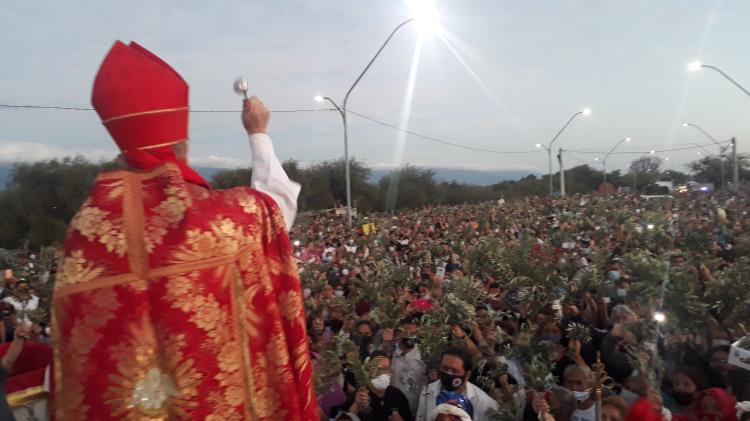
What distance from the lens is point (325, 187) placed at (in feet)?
176

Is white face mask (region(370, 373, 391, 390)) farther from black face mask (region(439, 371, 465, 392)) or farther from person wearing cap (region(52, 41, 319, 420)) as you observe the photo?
person wearing cap (region(52, 41, 319, 420))

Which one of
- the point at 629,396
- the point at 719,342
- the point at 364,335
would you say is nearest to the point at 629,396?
the point at 629,396

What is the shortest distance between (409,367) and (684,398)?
230 centimetres

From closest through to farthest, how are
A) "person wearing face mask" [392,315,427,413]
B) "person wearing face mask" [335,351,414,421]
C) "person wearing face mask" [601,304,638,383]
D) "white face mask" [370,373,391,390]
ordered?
"person wearing face mask" [335,351,414,421], "white face mask" [370,373,391,390], "person wearing face mask" [392,315,427,413], "person wearing face mask" [601,304,638,383]

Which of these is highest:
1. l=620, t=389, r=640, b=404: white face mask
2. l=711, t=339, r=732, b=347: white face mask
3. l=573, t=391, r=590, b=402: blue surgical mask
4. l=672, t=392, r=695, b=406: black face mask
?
l=711, t=339, r=732, b=347: white face mask

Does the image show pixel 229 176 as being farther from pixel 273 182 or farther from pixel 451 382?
pixel 273 182

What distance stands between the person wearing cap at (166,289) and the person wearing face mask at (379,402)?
283cm

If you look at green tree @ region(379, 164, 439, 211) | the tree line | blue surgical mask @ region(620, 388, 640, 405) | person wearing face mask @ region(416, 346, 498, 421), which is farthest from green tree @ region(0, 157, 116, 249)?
blue surgical mask @ region(620, 388, 640, 405)

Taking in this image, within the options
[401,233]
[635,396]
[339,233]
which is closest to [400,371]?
[635,396]

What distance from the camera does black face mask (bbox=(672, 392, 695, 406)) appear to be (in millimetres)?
4480

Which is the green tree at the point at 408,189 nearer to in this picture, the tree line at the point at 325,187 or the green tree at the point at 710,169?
the tree line at the point at 325,187

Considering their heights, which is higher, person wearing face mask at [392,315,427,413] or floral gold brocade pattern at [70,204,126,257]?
floral gold brocade pattern at [70,204,126,257]

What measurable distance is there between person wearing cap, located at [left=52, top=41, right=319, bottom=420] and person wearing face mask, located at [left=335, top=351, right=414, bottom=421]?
283 centimetres

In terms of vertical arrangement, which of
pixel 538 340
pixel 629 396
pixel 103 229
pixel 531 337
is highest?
pixel 103 229
